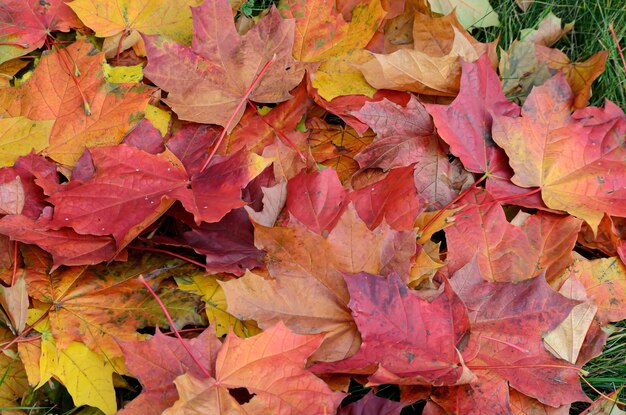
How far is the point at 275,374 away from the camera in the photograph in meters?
1.08

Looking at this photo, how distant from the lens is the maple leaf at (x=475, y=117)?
140cm

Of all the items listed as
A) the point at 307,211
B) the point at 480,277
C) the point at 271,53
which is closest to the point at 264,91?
the point at 271,53

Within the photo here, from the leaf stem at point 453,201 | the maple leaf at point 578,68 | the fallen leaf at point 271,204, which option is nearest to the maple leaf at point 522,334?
the leaf stem at point 453,201

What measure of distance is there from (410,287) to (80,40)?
918mm

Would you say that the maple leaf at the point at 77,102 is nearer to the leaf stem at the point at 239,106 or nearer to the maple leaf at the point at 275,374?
the leaf stem at the point at 239,106

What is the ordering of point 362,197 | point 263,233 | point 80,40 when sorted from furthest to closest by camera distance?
1. point 80,40
2. point 362,197
3. point 263,233

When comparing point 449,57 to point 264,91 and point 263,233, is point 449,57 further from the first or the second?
point 263,233

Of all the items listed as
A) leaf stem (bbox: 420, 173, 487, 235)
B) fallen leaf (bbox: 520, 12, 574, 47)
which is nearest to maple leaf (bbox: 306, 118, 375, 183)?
leaf stem (bbox: 420, 173, 487, 235)

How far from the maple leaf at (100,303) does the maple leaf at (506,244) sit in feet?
1.82

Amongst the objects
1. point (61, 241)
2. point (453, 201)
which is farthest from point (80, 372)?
point (453, 201)

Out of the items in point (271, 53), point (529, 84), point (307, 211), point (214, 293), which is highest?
point (271, 53)

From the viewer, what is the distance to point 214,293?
4.10ft

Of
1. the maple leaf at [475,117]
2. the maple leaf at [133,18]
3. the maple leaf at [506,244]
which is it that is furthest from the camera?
the maple leaf at [133,18]

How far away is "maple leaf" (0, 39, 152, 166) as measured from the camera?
1.38 m
